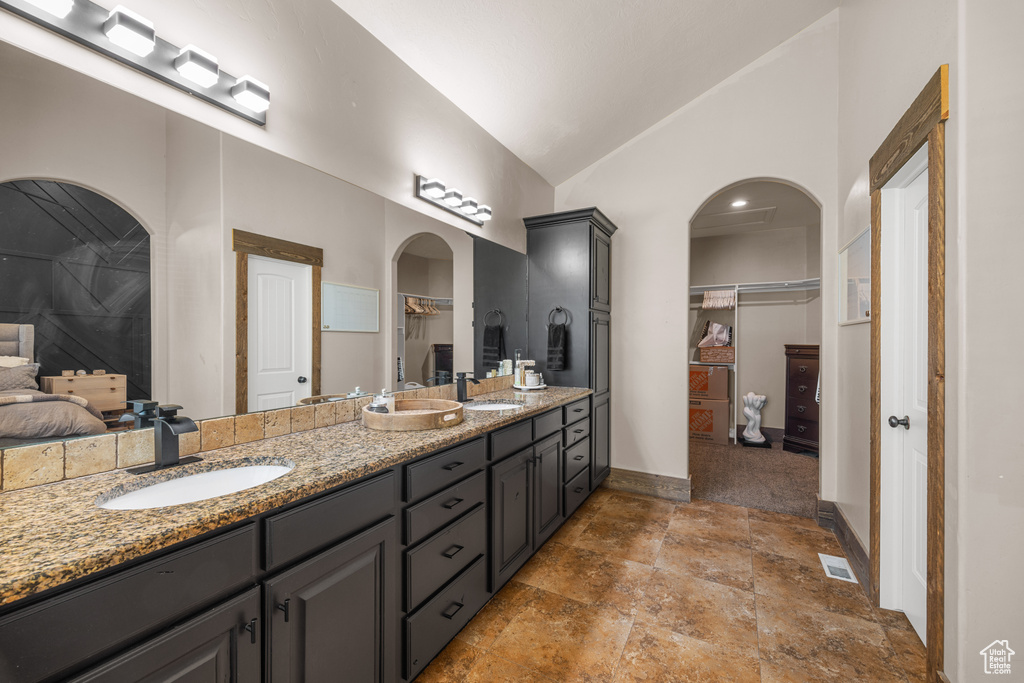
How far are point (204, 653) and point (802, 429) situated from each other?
5.59 metres

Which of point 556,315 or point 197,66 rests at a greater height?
point 197,66

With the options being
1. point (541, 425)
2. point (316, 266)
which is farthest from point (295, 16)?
point (541, 425)

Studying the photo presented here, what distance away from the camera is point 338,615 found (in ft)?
4.01

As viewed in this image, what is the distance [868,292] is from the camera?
7.39 ft

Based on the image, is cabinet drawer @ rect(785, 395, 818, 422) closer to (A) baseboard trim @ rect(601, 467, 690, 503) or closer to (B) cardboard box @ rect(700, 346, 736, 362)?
(B) cardboard box @ rect(700, 346, 736, 362)

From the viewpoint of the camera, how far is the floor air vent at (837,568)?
7.82 feet

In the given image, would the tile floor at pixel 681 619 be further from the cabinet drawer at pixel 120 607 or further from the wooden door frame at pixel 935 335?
the cabinet drawer at pixel 120 607

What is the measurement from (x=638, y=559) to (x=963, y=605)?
147 centimetres

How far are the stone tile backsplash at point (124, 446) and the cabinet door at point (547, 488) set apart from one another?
117 cm

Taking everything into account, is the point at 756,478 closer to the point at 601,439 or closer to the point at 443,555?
the point at 601,439

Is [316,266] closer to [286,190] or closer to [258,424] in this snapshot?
[286,190]

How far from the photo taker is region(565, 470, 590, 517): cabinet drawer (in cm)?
289

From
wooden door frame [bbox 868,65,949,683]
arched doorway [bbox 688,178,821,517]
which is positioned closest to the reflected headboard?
wooden door frame [bbox 868,65,949,683]

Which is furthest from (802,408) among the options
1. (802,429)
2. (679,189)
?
(679,189)
